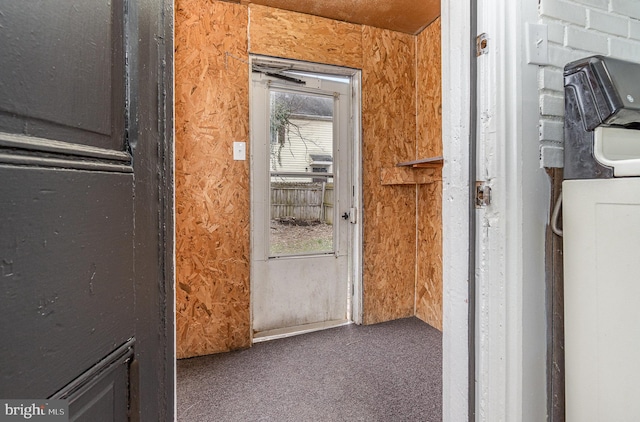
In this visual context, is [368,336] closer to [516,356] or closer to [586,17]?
[516,356]

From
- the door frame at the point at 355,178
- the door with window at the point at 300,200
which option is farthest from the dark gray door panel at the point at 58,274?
the door frame at the point at 355,178

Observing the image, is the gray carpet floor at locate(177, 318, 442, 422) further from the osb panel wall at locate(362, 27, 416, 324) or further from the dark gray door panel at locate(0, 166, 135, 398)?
the dark gray door panel at locate(0, 166, 135, 398)

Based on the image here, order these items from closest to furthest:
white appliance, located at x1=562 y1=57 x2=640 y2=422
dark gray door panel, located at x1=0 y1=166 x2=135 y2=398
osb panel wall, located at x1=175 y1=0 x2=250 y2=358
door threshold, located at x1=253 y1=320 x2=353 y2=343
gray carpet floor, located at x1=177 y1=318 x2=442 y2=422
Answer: dark gray door panel, located at x1=0 y1=166 x2=135 y2=398 → white appliance, located at x1=562 y1=57 x2=640 y2=422 → gray carpet floor, located at x1=177 y1=318 x2=442 y2=422 → osb panel wall, located at x1=175 y1=0 x2=250 y2=358 → door threshold, located at x1=253 y1=320 x2=353 y2=343

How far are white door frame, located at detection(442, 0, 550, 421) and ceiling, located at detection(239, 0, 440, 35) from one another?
4.99 ft

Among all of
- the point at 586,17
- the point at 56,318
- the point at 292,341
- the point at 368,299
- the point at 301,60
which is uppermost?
the point at 301,60

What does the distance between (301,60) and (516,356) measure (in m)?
2.30

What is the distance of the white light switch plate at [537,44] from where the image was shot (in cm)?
96

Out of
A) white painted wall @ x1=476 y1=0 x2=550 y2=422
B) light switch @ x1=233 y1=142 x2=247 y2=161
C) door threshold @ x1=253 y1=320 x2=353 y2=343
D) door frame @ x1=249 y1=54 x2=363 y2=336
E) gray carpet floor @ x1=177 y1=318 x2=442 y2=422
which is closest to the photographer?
white painted wall @ x1=476 y1=0 x2=550 y2=422

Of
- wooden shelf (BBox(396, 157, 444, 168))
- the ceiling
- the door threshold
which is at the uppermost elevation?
the ceiling

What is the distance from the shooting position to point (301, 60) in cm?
249

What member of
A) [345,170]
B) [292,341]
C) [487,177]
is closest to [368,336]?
[292,341]

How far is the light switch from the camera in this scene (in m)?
2.35

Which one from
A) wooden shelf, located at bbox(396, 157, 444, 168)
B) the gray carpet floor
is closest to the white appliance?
the gray carpet floor

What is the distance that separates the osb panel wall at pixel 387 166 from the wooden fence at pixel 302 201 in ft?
1.06
